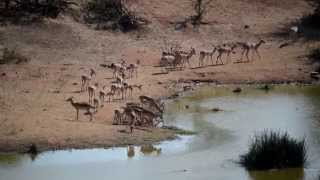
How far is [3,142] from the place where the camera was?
62.6ft

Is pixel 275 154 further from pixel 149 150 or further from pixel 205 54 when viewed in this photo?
pixel 205 54

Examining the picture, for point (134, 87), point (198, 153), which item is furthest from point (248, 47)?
point (198, 153)

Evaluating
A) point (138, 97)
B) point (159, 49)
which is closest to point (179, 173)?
point (138, 97)

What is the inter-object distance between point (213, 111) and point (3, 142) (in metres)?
6.38

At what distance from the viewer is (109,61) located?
2997 centimetres

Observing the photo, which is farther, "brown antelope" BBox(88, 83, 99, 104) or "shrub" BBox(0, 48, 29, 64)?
"shrub" BBox(0, 48, 29, 64)

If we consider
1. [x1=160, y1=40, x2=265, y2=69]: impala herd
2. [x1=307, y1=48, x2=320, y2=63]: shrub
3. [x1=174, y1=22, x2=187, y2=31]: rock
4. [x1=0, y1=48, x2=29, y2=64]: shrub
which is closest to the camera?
[x1=0, y1=48, x2=29, y2=64]: shrub

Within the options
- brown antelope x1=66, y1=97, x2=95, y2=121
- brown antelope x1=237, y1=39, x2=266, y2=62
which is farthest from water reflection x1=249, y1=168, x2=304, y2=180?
brown antelope x1=237, y1=39, x2=266, y2=62

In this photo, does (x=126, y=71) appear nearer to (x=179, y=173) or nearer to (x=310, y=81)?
(x=310, y=81)

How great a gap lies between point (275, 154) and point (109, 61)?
13353 millimetres

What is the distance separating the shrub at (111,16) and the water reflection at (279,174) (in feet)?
59.1

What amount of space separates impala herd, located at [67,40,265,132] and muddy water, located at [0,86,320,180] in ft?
2.78

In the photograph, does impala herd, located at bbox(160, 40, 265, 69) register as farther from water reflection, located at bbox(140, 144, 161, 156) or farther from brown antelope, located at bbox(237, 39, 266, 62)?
water reflection, located at bbox(140, 144, 161, 156)

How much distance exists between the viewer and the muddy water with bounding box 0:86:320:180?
1725cm
